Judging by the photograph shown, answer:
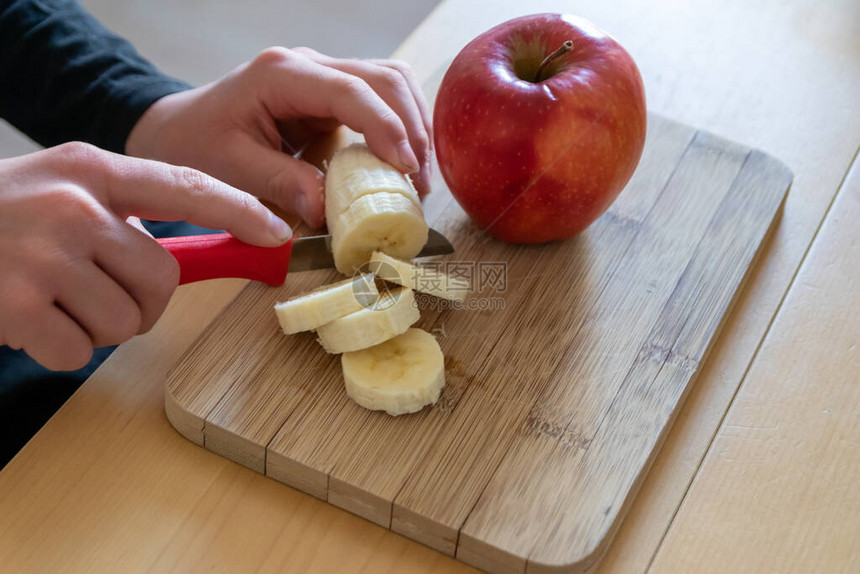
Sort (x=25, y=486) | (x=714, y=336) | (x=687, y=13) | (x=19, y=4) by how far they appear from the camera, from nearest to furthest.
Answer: (x=25, y=486)
(x=714, y=336)
(x=19, y=4)
(x=687, y=13)

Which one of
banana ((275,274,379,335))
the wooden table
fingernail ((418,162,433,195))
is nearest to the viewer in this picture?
the wooden table

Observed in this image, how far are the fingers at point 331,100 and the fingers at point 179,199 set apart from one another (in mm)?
196

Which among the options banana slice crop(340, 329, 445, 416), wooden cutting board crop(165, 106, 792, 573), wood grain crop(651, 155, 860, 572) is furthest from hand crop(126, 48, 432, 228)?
wood grain crop(651, 155, 860, 572)

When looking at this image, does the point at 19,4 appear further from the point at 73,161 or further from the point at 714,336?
the point at 714,336

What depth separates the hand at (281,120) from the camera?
1.05m

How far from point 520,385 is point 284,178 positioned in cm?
41

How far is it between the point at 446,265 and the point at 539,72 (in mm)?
268

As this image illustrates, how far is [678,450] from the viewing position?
91cm

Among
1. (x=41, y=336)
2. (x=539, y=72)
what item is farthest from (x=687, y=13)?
(x=41, y=336)

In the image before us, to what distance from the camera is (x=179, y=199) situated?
0.89 m

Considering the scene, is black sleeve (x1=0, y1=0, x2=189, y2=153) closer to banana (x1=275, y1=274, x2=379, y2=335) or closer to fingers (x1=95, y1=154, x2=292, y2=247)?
fingers (x1=95, y1=154, x2=292, y2=247)

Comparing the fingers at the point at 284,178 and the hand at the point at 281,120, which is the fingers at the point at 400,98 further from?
the fingers at the point at 284,178

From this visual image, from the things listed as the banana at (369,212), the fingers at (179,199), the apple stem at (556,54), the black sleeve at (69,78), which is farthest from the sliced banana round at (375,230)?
the black sleeve at (69,78)

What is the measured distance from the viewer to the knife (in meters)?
0.93
